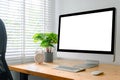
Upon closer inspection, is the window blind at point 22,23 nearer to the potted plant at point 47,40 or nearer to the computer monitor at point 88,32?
the potted plant at point 47,40

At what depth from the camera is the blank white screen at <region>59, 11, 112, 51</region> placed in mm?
1686

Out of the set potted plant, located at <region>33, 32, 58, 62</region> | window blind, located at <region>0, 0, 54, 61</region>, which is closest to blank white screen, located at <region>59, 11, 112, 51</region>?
potted plant, located at <region>33, 32, 58, 62</region>

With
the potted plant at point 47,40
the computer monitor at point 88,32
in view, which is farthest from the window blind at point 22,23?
the computer monitor at point 88,32

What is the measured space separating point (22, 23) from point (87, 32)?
Answer: 2.55 ft

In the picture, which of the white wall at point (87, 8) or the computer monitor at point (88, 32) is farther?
the white wall at point (87, 8)

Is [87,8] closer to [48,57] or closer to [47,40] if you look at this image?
[47,40]

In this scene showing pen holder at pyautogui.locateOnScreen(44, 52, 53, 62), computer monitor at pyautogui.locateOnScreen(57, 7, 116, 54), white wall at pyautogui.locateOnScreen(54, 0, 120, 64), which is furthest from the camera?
pen holder at pyautogui.locateOnScreen(44, 52, 53, 62)

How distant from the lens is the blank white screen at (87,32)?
1.69 m

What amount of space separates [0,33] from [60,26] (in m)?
0.98

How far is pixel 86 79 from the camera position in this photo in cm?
128

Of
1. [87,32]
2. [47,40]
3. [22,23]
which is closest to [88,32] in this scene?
[87,32]

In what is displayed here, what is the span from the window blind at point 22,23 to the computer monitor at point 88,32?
0.41 meters

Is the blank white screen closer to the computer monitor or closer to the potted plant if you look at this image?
the computer monitor

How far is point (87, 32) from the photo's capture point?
5.92ft
